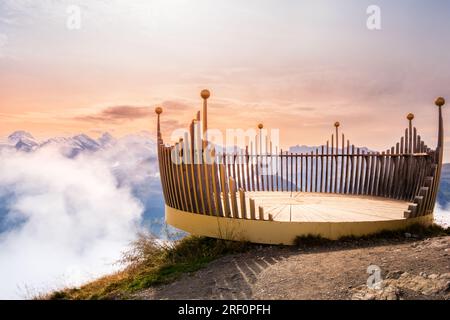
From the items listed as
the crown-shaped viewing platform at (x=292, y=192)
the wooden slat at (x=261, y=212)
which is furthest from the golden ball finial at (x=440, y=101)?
the wooden slat at (x=261, y=212)

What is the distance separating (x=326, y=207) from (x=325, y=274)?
3082mm

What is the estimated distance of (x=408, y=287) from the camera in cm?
451

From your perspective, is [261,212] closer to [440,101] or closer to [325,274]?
[325,274]

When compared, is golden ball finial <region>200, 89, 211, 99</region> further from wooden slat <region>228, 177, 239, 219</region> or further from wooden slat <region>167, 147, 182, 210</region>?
wooden slat <region>228, 177, 239, 219</region>

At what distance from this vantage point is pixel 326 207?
802 centimetres

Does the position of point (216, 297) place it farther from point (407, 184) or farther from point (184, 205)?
point (407, 184)

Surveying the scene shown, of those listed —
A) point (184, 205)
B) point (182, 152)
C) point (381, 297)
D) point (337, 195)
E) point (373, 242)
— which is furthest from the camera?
point (337, 195)

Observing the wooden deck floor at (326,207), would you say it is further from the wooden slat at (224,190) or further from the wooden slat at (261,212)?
the wooden slat at (224,190)

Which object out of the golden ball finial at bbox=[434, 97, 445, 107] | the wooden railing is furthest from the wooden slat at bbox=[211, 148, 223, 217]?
the golden ball finial at bbox=[434, 97, 445, 107]

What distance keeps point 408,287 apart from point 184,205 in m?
3.94

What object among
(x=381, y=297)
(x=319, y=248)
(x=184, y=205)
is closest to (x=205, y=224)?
(x=184, y=205)

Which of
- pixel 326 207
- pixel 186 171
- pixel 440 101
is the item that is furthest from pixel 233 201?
pixel 440 101

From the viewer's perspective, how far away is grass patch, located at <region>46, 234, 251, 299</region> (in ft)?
19.4

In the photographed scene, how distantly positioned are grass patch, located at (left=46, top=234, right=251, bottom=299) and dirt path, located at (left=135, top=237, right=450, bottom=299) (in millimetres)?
253
